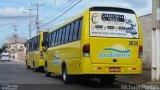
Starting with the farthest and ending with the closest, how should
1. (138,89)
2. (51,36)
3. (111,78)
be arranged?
(51,36) → (111,78) → (138,89)

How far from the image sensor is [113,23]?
692 inches

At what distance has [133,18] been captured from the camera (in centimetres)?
1791

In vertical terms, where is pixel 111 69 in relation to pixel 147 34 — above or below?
below

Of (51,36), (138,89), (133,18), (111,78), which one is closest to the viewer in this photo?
(138,89)

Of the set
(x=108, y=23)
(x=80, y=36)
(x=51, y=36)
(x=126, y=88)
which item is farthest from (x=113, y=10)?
(x=51, y=36)

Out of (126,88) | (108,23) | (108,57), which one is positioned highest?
(108,23)

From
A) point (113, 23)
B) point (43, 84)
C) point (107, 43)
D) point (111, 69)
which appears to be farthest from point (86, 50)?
point (43, 84)

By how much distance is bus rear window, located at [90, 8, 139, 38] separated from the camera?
17.4 m

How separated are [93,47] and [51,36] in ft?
28.4

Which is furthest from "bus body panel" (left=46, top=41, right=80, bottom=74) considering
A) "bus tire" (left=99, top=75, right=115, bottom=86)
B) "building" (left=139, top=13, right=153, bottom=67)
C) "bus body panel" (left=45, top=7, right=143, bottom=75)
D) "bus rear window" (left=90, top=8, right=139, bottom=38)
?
"building" (left=139, top=13, right=153, bottom=67)

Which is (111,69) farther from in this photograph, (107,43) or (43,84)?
A: (43,84)

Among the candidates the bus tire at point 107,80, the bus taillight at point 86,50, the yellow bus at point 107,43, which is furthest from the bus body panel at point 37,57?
the bus taillight at point 86,50

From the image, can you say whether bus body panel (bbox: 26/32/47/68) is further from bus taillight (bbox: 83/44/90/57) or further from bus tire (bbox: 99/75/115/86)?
bus taillight (bbox: 83/44/90/57)

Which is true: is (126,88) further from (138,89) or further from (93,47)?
(93,47)
